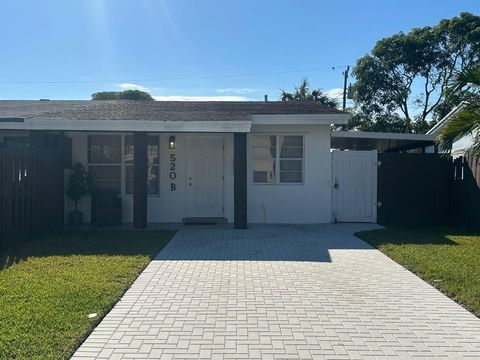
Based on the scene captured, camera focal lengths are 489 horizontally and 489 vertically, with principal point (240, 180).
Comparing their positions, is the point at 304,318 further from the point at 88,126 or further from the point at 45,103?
the point at 45,103

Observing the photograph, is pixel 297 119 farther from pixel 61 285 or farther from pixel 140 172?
pixel 61 285

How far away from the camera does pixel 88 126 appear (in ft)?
37.4

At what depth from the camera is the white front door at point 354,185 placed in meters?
13.6

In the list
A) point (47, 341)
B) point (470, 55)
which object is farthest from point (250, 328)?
point (470, 55)

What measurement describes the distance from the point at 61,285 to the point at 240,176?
6.06m

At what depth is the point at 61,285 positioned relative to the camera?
6.45 m

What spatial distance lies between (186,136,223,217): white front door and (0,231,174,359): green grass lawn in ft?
8.90

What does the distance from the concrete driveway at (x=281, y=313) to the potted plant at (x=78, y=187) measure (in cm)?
499

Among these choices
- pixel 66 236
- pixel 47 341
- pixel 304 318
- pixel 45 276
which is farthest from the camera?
pixel 66 236

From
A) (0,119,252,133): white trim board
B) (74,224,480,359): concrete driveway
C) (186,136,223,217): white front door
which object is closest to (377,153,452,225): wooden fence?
(186,136,223,217): white front door

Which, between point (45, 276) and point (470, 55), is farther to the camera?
point (470, 55)

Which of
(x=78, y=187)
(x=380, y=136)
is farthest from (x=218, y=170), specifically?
(x=380, y=136)

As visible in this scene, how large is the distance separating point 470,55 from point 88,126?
83.8ft

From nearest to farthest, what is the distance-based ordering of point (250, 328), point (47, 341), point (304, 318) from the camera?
point (47, 341) → point (250, 328) → point (304, 318)
